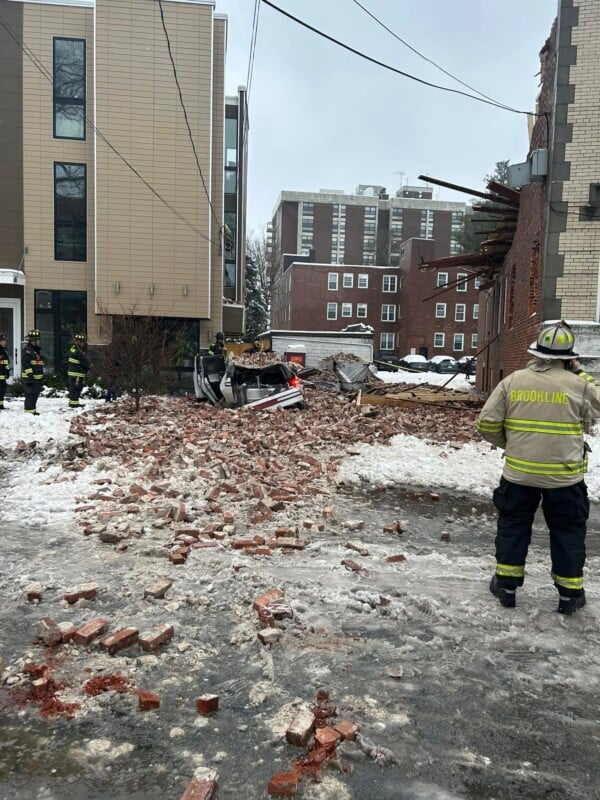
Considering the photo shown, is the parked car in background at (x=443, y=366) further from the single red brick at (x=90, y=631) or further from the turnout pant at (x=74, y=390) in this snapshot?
the single red brick at (x=90, y=631)

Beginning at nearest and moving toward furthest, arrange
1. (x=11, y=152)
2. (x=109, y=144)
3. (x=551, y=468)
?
(x=551, y=468)
(x=109, y=144)
(x=11, y=152)

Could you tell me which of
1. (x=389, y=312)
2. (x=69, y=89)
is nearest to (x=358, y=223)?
(x=389, y=312)

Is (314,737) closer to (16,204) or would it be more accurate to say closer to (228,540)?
(228,540)

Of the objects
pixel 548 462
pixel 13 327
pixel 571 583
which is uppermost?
pixel 13 327

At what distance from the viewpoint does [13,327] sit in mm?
19594

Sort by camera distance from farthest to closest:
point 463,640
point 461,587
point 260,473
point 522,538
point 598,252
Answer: point 598,252 < point 260,473 < point 461,587 < point 522,538 < point 463,640

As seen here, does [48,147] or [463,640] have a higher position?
[48,147]

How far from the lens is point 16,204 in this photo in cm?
1938

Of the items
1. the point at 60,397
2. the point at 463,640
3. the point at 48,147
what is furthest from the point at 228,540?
the point at 48,147

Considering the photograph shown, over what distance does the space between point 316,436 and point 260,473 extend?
9.43 feet

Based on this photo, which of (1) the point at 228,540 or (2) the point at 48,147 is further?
(2) the point at 48,147

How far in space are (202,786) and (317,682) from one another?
92 cm

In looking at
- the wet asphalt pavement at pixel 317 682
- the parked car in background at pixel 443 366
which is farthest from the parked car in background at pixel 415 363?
the wet asphalt pavement at pixel 317 682

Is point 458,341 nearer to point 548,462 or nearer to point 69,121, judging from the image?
point 69,121
